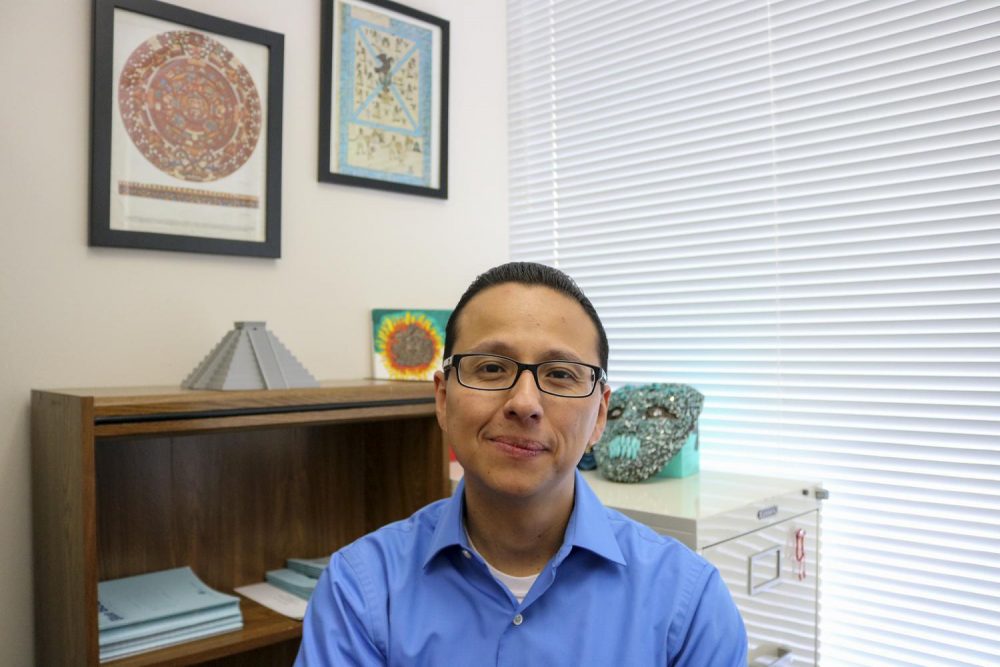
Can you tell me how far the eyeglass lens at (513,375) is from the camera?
1037 mm

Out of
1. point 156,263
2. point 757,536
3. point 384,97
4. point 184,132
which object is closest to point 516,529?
point 757,536

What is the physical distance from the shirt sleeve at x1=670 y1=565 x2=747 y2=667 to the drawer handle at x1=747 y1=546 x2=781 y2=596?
47 centimetres

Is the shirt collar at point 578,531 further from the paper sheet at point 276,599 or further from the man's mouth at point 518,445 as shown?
the paper sheet at point 276,599

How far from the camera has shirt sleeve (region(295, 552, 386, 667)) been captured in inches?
39.6

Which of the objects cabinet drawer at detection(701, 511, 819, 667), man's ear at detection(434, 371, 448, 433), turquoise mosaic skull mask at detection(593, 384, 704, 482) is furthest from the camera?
turquoise mosaic skull mask at detection(593, 384, 704, 482)

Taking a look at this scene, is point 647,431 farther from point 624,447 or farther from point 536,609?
point 536,609

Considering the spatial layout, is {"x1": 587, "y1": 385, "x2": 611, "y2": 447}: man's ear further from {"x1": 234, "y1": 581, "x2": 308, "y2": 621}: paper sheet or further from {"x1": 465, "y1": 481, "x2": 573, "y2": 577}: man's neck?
{"x1": 234, "y1": 581, "x2": 308, "y2": 621}: paper sheet

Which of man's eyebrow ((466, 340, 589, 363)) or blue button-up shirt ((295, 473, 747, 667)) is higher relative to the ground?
man's eyebrow ((466, 340, 589, 363))

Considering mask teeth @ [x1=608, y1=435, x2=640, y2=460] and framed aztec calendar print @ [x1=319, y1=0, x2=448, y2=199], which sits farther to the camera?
framed aztec calendar print @ [x1=319, y1=0, x2=448, y2=199]

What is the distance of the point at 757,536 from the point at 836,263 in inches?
26.5

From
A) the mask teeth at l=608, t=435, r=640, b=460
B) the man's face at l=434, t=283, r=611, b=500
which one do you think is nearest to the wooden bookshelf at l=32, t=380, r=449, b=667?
the mask teeth at l=608, t=435, r=640, b=460

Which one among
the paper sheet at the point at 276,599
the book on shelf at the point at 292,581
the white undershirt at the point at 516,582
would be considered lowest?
the paper sheet at the point at 276,599

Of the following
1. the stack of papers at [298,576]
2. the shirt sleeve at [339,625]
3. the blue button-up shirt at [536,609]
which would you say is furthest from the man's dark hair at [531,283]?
the stack of papers at [298,576]

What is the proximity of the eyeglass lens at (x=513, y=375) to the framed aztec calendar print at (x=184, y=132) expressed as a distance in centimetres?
104
